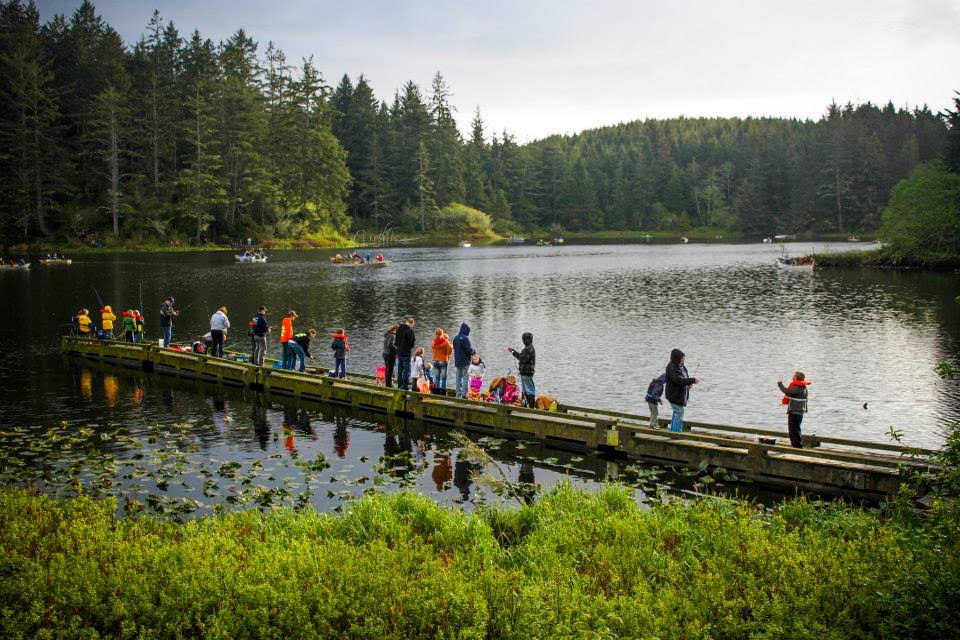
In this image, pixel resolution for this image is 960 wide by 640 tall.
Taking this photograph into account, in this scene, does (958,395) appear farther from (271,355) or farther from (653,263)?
(653,263)

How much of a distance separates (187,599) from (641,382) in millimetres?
21614

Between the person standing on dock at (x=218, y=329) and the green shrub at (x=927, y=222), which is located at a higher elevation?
the green shrub at (x=927, y=222)

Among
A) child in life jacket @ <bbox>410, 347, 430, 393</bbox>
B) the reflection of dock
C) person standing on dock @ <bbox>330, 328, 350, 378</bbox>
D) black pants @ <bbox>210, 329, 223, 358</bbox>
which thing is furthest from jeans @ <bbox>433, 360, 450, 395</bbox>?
black pants @ <bbox>210, 329, 223, 358</bbox>

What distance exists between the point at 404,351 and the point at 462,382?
2122 mm

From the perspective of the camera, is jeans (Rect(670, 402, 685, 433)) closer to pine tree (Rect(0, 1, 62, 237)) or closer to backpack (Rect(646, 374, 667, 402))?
backpack (Rect(646, 374, 667, 402))

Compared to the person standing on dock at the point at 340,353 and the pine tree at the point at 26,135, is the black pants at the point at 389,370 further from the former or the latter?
the pine tree at the point at 26,135

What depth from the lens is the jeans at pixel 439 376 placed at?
23.0 metres

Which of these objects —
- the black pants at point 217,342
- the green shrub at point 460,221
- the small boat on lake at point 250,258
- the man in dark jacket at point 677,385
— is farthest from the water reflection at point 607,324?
the green shrub at point 460,221

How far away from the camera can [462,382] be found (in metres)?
22.6

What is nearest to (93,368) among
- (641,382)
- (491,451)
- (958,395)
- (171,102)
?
(491,451)

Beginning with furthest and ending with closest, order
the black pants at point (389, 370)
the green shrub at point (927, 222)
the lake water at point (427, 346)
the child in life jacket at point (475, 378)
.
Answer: the green shrub at point (927, 222) < the black pants at point (389, 370) < the child in life jacket at point (475, 378) < the lake water at point (427, 346)

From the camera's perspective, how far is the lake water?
60.1ft

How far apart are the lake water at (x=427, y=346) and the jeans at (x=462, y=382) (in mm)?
2057

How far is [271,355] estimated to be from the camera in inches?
1356
